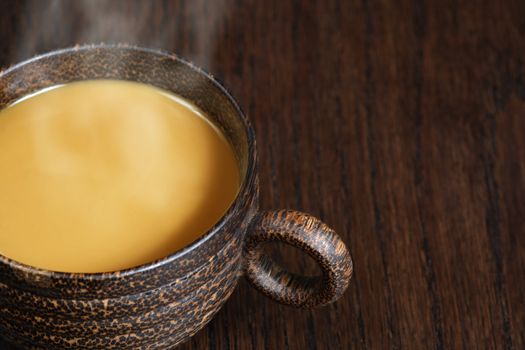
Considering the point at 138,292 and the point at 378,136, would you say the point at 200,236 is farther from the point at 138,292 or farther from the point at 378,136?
the point at 378,136

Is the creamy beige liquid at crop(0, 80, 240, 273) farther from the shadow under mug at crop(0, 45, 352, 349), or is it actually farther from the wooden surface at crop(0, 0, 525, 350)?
the wooden surface at crop(0, 0, 525, 350)

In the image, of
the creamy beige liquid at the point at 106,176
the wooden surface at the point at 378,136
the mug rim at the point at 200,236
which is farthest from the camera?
the wooden surface at the point at 378,136

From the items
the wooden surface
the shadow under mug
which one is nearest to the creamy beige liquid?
the shadow under mug

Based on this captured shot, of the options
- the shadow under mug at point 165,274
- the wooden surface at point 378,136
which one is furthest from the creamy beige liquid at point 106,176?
the wooden surface at point 378,136

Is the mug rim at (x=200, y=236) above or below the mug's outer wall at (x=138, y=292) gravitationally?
above

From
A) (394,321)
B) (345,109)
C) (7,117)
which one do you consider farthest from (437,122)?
(7,117)

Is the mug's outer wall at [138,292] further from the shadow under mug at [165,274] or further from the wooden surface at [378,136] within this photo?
the wooden surface at [378,136]

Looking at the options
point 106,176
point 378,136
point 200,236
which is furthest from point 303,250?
point 378,136

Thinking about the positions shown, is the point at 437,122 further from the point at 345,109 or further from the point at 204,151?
the point at 204,151
